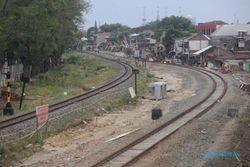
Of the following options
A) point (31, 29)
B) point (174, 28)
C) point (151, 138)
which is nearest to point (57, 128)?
point (151, 138)

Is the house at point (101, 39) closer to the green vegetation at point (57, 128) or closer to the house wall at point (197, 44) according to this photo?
the house wall at point (197, 44)

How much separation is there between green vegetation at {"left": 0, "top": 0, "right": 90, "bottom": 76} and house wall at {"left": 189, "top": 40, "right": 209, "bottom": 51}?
4041 centimetres

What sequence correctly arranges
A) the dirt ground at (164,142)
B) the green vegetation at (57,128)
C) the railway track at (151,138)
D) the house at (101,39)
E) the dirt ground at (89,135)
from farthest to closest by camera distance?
the house at (101,39), the green vegetation at (57,128), the dirt ground at (89,135), the dirt ground at (164,142), the railway track at (151,138)

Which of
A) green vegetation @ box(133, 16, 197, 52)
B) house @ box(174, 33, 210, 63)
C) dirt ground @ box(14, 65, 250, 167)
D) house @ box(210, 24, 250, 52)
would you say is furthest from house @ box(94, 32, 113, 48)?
dirt ground @ box(14, 65, 250, 167)

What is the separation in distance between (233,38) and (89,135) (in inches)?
2700

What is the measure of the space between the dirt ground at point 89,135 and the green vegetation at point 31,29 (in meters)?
10.9

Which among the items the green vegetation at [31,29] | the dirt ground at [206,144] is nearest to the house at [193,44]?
the green vegetation at [31,29]

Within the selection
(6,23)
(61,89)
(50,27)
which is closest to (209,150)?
(6,23)

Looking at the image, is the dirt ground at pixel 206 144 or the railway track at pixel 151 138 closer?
the dirt ground at pixel 206 144

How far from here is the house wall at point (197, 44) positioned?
96188 mm

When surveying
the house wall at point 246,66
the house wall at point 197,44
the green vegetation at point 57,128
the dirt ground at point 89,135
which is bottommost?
the dirt ground at point 89,135

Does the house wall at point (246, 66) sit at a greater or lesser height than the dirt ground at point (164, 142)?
greater

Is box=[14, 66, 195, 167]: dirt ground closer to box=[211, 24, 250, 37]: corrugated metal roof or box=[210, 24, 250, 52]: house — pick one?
box=[210, 24, 250, 52]: house

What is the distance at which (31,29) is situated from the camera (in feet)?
141
